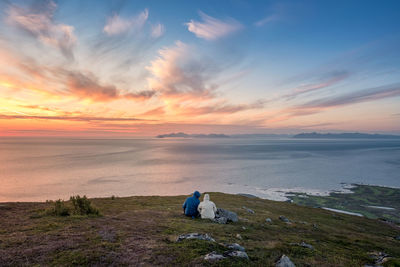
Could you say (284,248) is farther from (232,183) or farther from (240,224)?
(232,183)

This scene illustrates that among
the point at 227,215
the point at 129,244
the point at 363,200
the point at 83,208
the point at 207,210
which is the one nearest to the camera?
the point at 129,244

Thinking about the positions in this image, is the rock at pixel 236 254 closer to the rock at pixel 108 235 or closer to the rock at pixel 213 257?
the rock at pixel 213 257

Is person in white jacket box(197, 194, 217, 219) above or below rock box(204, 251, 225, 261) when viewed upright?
below

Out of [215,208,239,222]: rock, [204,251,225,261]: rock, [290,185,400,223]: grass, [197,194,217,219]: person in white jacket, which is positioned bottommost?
[290,185,400,223]: grass

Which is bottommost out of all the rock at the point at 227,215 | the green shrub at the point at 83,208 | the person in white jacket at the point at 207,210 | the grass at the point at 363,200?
the grass at the point at 363,200

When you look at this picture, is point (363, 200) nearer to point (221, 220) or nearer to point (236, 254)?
point (221, 220)

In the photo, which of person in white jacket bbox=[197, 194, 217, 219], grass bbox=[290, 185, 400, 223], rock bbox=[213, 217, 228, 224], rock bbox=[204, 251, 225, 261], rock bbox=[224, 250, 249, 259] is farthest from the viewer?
grass bbox=[290, 185, 400, 223]

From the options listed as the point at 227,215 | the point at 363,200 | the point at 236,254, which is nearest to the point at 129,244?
the point at 236,254

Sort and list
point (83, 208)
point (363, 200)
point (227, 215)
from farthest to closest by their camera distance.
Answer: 1. point (363, 200)
2. point (227, 215)
3. point (83, 208)

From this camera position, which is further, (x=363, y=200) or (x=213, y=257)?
(x=363, y=200)

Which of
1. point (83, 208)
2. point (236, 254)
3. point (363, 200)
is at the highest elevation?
point (236, 254)

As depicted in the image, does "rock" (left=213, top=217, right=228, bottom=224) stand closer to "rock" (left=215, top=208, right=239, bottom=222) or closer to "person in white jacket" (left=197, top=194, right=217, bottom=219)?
"person in white jacket" (left=197, top=194, right=217, bottom=219)

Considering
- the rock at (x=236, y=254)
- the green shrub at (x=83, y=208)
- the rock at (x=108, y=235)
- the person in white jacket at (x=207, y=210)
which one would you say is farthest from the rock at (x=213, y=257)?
the green shrub at (x=83, y=208)

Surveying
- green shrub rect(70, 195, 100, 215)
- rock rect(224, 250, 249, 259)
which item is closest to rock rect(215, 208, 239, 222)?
rock rect(224, 250, 249, 259)
